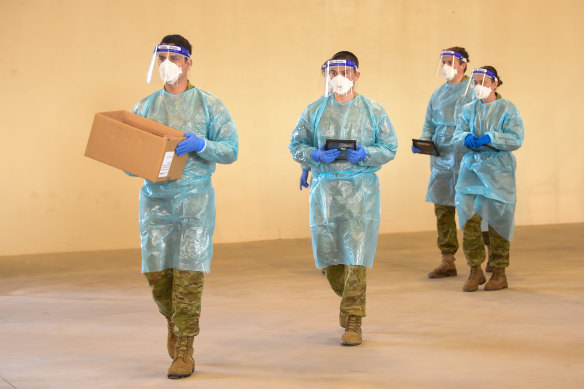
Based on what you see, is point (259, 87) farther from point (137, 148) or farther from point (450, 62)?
point (137, 148)

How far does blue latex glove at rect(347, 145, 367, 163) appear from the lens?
4.07m

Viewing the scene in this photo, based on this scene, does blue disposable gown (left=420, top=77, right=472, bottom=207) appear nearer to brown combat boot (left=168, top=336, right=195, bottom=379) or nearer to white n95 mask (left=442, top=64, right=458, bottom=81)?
white n95 mask (left=442, top=64, right=458, bottom=81)

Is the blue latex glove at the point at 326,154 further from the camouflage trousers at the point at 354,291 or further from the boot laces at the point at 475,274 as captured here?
the boot laces at the point at 475,274

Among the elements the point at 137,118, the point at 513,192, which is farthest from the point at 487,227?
the point at 137,118

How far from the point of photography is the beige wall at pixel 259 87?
7.25m

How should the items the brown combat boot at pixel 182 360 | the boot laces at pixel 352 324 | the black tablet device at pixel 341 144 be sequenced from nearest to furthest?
1. the brown combat boot at pixel 182 360
2. the black tablet device at pixel 341 144
3. the boot laces at pixel 352 324

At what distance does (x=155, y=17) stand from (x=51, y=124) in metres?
1.32

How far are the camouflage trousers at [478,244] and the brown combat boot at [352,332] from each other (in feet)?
4.82

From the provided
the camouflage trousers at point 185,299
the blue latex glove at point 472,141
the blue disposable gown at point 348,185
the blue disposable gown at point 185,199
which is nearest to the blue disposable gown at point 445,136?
the blue latex glove at point 472,141

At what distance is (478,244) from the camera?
5469 mm

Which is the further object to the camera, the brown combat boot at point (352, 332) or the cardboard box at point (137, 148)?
the brown combat boot at point (352, 332)

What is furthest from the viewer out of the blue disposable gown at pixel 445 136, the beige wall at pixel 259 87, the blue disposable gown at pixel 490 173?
the beige wall at pixel 259 87

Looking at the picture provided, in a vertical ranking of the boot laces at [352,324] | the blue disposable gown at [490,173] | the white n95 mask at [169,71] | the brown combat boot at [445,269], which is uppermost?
the white n95 mask at [169,71]

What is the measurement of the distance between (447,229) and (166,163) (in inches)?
122
